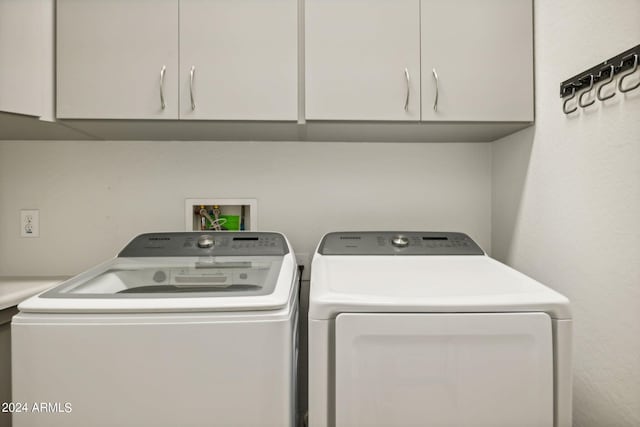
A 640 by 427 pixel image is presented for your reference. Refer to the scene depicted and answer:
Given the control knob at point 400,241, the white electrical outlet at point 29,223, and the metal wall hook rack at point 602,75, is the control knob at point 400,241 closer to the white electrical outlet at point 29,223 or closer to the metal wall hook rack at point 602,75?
the metal wall hook rack at point 602,75

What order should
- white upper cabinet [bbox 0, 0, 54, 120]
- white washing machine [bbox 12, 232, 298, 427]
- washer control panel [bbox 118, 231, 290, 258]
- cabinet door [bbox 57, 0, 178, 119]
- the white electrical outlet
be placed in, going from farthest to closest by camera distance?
the white electrical outlet < washer control panel [bbox 118, 231, 290, 258] < cabinet door [bbox 57, 0, 178, 119] < white upper cabinet [bbox 0, 0, 54, 120] < white washing machine [bbox 12, 232, 298, 427]

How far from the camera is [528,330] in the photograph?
2.72ft

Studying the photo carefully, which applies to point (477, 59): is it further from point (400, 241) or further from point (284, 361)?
point (284, 361)

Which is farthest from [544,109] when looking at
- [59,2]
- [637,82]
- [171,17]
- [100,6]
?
[59,2]

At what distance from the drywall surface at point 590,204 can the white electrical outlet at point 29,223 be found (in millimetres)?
2146

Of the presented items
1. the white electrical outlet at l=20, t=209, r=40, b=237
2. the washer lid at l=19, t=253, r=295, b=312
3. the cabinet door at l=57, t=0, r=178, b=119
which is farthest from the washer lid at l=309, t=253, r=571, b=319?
the white electrical outlet at l=20, t=209, r=40, b=237

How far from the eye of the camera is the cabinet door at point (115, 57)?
1221 mm

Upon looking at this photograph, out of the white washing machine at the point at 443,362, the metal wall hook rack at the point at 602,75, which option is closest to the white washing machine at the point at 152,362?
the white washing machine at the point at 443,362

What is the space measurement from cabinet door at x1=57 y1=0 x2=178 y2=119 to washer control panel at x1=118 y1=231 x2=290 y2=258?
0.48 meters

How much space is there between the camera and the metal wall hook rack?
2.82 ft

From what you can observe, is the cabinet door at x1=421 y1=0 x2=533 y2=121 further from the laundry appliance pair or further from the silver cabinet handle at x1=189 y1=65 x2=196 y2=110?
the silver cabinet handle at x1=189 y1=65 x2=196 y2=110

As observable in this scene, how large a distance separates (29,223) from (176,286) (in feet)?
3.47

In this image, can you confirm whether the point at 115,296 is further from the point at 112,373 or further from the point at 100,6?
the point at 100,6

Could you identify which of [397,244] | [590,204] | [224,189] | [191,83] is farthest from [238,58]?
[590,204]
